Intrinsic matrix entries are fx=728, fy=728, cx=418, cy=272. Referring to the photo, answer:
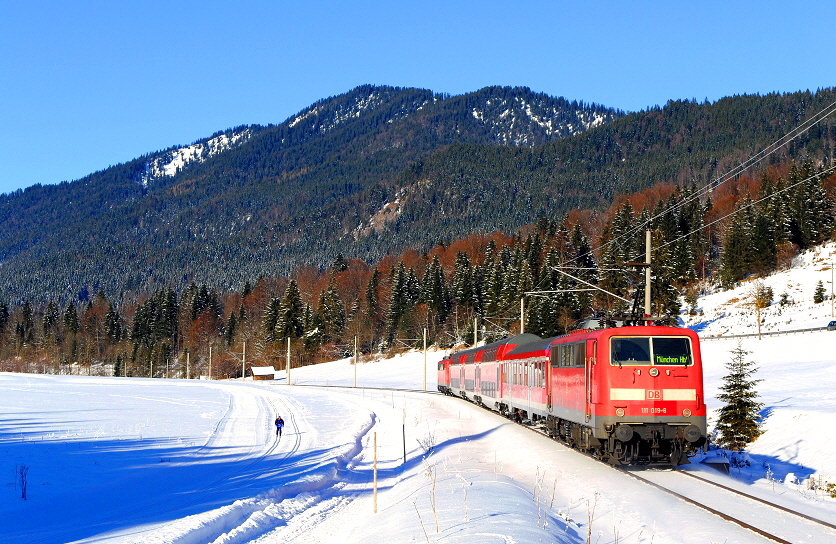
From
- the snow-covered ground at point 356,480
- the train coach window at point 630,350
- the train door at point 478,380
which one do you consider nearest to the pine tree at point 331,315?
the train door at point 478,380

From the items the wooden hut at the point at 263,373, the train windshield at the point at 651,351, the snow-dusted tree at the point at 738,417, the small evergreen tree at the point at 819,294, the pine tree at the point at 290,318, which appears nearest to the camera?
the train windshield at the point at 651,351

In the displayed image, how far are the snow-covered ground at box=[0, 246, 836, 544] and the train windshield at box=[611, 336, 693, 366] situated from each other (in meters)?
2.80

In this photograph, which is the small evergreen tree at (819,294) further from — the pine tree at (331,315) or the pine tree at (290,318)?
the pine tree at (290,318)

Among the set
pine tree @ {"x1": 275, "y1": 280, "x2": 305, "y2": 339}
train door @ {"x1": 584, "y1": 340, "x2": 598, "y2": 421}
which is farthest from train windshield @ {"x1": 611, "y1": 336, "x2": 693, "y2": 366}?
pine tree @ {"x1": 275, "y1": 280, "x2": 305, "y2": 339}

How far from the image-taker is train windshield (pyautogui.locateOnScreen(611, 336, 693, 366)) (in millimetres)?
18094

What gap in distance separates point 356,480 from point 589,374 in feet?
22.5

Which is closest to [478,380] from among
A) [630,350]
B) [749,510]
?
[630,350]

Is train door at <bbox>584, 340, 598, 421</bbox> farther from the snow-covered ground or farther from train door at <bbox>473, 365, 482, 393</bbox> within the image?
train door at <bbox>473, 365, 482, 393</bbox>

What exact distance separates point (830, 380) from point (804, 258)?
61902 mm

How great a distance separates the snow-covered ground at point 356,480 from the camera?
1219 cm

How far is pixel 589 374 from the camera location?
1889 cm

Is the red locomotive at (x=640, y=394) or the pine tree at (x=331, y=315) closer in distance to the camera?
the red locomotive at (x=640, y=394)

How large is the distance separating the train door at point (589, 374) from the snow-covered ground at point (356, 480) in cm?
151

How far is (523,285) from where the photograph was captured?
93562 millimetres
